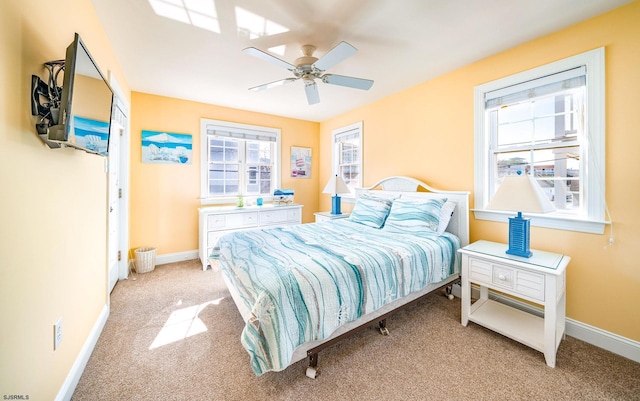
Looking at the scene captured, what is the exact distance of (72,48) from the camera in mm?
1146

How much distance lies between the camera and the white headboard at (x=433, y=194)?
2.75 m

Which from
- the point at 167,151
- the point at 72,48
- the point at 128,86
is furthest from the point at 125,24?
the point at 167,151

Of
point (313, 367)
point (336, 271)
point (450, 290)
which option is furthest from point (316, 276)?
point (450, 290)

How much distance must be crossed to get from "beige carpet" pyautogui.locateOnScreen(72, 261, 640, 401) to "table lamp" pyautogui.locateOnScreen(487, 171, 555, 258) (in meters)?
0.81

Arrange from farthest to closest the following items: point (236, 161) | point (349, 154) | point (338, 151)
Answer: point (338, 151) < point (349, 154) < point (236, 161)

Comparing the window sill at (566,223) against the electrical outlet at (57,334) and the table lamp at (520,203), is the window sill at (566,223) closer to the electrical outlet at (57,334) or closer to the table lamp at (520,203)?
the table lamp at (520,203)

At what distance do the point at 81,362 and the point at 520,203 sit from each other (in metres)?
3.38

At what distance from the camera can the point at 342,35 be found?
2217 millimetres

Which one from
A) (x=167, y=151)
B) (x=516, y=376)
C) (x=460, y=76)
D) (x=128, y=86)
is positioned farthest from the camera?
(x=167, y=151)

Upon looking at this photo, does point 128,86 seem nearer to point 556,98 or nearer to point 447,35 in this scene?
point 447,35

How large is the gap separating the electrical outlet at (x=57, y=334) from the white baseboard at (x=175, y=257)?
8.62ft

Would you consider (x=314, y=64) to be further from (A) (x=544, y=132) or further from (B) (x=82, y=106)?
(A) (x=544, y=132)

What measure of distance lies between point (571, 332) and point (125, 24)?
15.5 feet

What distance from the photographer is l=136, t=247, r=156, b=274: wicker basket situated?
3439mm
